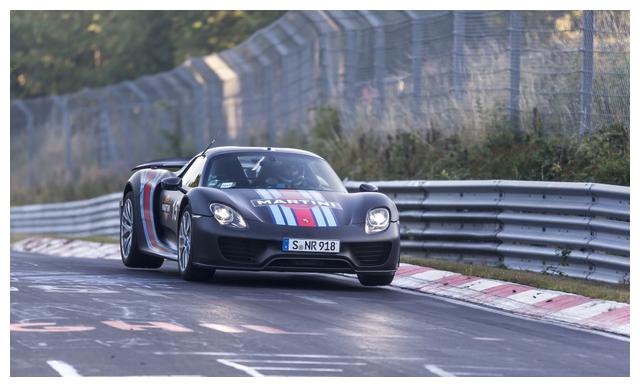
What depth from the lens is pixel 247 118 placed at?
Answer: 28.4 m

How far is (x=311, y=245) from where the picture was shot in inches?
464

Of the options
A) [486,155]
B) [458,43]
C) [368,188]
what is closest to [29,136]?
[458,43]

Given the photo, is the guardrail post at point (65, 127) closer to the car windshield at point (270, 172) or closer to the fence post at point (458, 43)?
the fence post at point (458, 43)

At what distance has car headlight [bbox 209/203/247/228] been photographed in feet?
38.9

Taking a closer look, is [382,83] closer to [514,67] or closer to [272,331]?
[514,67]

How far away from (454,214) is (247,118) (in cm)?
1363

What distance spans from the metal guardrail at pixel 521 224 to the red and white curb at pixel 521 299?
3.15ft

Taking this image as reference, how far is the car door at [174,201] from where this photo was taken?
13039mm

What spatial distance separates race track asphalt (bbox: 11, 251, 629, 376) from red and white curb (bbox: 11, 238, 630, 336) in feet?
1.10

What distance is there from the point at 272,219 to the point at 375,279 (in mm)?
1280

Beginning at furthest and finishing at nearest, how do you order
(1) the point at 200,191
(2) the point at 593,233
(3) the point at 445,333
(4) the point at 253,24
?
(4) the point at 253,24 → (2) the point at 593,233 → (1) the point at 200,191 → (3) the point at 445,333

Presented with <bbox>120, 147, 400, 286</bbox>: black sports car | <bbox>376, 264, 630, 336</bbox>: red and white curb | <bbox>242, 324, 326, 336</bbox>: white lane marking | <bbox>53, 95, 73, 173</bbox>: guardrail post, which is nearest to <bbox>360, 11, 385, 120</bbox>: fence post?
<bbox>376, 264, 630, 336</bbox>: red and white curb
